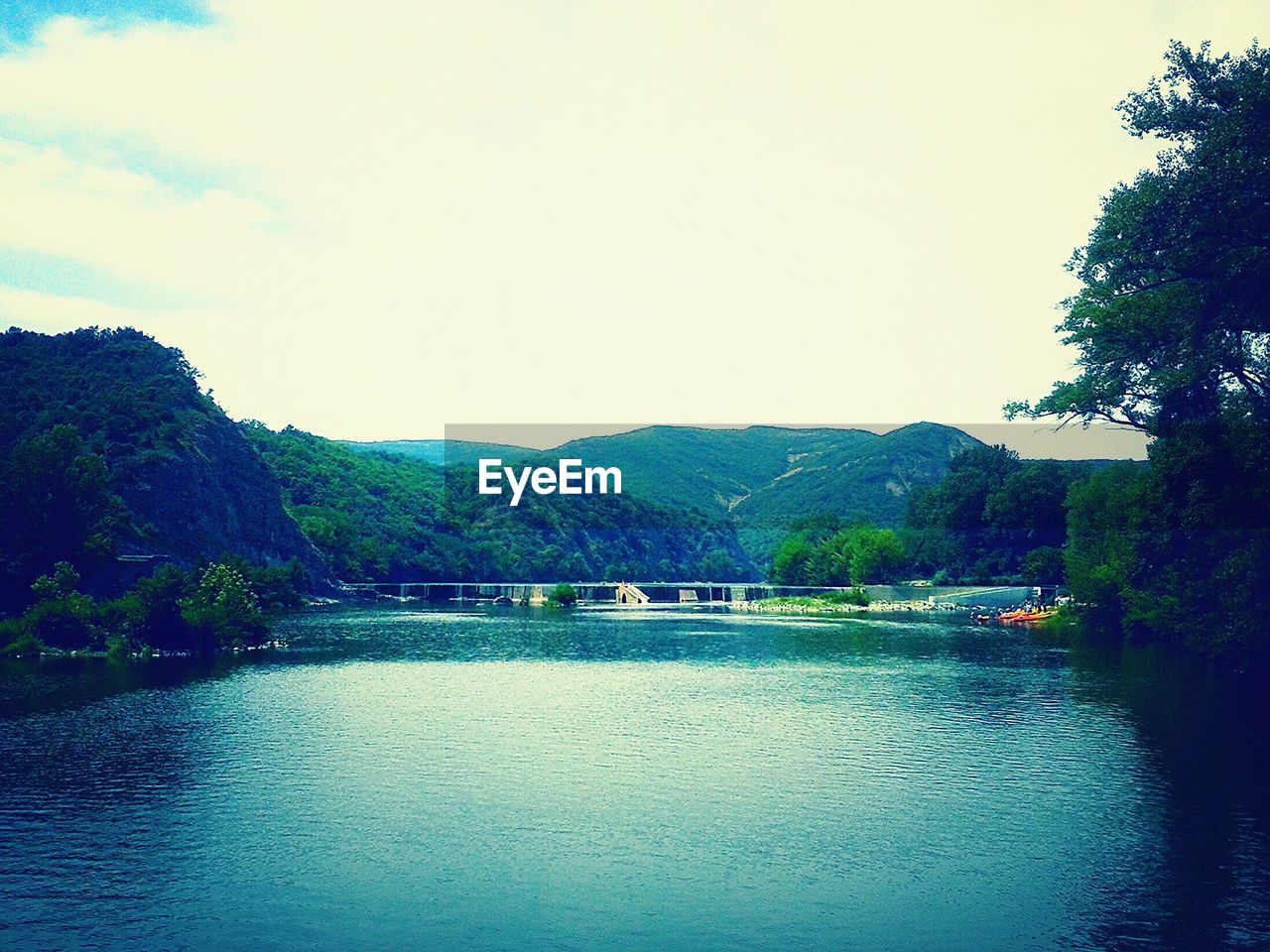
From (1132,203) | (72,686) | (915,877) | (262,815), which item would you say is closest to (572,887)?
(915,877)

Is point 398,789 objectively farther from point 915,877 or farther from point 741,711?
point 741,711

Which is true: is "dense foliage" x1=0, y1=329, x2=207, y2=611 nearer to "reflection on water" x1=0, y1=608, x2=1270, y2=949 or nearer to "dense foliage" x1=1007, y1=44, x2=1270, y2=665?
"reflection on water" x1=0, y1=608, x2=1270, y2=949

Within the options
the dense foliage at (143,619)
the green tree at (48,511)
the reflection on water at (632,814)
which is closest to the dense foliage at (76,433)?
the green tree at (48,511)

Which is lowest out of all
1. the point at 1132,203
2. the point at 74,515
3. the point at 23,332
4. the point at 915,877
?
the point at 915,877

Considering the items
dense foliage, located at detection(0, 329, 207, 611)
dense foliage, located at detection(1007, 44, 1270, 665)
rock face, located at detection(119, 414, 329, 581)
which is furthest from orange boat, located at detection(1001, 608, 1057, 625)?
dense foliage, located at detection(0, 329, 207, 611)

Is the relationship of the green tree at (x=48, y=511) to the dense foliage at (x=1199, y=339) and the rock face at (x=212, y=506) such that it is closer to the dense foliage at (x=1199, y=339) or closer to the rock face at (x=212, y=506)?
the rock face at (x=212, y=506)

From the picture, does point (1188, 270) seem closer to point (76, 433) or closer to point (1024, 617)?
point (1024, 617)
